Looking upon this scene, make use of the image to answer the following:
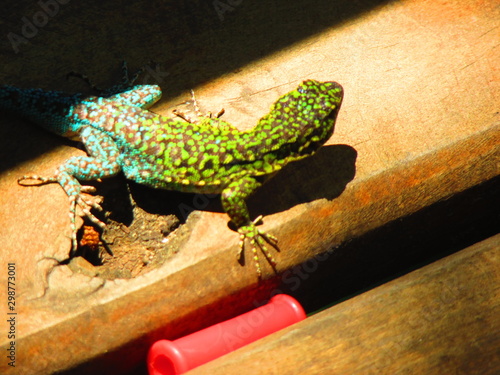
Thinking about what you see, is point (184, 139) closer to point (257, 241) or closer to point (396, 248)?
point (257, 241)

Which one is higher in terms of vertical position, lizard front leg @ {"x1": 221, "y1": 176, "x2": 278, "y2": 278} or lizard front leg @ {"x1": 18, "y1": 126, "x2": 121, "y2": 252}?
lizard front leg @ {"x1": 18, "y1": 126, "x2": 121, "y2": 252}

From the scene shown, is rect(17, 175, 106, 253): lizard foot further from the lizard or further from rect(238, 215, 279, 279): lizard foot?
rect(238, 215, 279, 279): lizard foot

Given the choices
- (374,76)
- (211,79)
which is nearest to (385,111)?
(374,76)

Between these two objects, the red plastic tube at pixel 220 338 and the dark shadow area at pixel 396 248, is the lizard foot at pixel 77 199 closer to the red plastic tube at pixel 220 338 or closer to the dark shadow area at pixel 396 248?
the red plastic tube at pixel 220 338

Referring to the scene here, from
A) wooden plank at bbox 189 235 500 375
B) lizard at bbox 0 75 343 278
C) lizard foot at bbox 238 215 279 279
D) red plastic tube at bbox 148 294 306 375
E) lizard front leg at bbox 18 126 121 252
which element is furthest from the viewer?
lizard at bbox 0 75 343 278

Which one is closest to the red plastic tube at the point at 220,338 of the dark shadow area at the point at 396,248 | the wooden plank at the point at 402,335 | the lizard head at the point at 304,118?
the dark shadow area at the point at 396,248

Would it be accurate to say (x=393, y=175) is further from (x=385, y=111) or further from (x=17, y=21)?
(x=17, y=21)

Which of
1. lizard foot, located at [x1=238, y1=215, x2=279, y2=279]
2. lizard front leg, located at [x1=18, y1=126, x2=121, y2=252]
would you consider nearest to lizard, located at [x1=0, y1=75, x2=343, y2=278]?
lizard front leg, located at [x1=18, y1=126, x2=121, y2=252]

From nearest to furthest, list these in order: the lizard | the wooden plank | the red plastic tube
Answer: the wooden plank → the red plastic tube → the lizard

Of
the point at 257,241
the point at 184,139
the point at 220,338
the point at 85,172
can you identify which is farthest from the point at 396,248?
the point at 85,172
